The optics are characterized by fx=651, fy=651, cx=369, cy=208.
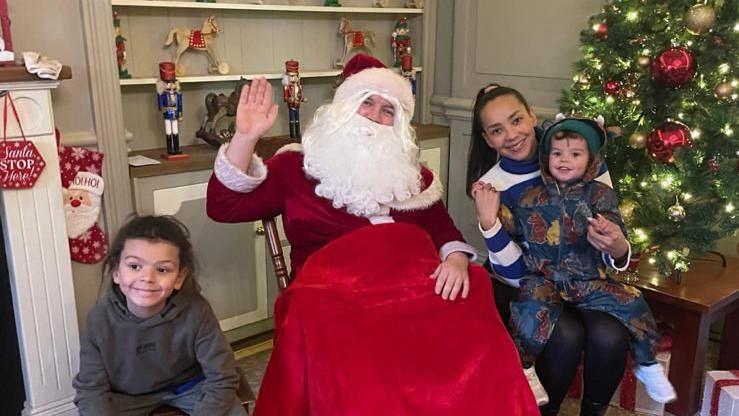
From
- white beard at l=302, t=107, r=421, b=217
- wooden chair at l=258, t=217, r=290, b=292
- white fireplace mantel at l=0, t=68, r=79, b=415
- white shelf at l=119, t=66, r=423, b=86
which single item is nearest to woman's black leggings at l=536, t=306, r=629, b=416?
white beard at l=302, t=107, r=421, b=217

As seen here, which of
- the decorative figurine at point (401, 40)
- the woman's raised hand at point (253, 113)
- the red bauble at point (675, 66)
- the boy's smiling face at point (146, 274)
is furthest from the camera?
the decorative figurine at point (401, 40)

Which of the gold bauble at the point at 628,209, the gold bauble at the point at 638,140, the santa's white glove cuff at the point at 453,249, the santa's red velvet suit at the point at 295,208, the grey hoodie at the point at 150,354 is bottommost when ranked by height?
the grey hoodie at the point at 150,354

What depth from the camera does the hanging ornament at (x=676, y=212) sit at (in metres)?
2.26

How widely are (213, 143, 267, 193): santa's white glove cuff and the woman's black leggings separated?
3.23 ft

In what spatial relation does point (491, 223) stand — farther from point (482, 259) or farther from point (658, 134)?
point (482, 259)

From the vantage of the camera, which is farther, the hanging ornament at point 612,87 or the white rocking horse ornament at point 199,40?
the white rocking horse ornament at point 199,40

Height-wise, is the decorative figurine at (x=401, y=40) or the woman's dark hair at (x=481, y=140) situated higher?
the decorative figurine at (x=401, y=40)

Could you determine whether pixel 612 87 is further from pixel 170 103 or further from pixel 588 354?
pixel 170 103

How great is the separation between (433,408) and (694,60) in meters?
1.48

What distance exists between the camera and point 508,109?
2.07 meters

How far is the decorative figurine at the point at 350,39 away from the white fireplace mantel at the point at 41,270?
161 centimetres

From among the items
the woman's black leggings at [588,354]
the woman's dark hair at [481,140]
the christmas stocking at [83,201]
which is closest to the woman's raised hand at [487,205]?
the woman's dark hair at [481,140]

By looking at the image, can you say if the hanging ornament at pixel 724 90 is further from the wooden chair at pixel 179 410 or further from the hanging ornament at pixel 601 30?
the wooden chair at pixel 179 410

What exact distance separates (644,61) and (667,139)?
302mm
